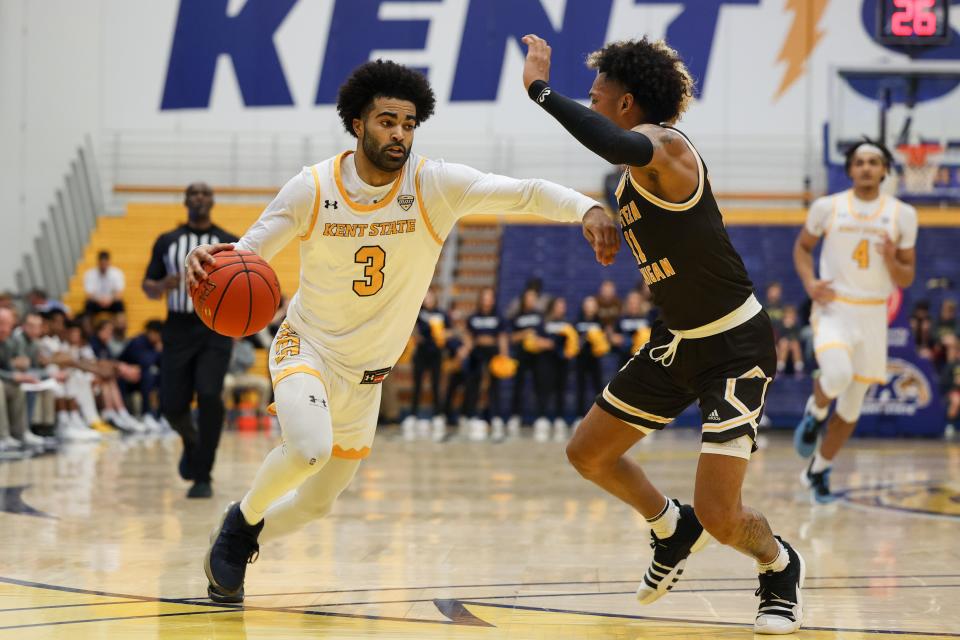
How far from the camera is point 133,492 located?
907 centimetres

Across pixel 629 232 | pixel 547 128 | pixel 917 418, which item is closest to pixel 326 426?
pixel 629 232

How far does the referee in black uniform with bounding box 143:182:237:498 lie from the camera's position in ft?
27.9

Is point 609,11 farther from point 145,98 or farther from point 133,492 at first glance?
point 133,492

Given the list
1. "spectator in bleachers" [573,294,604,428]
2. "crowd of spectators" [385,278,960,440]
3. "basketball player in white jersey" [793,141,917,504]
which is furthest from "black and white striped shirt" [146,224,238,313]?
"spectator in bleachers" [573,294,604,428]

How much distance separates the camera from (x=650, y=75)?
471 centimetres

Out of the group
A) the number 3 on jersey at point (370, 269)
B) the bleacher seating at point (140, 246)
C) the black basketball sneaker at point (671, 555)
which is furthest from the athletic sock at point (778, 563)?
the bleacher seating at point (140, 246)

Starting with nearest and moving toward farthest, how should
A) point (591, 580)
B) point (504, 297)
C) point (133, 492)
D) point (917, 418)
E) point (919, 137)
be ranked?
point (591, 580)
point (133, 492)
point (917, 418)
point (919, 137)
point (504, 297)

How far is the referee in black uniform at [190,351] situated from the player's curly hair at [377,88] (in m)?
3.47

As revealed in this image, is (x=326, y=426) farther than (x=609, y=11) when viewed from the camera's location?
No

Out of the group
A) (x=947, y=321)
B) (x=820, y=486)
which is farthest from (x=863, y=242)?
(x=947, y=321)

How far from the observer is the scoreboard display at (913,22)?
12875 millimetres

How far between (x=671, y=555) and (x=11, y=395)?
919cm

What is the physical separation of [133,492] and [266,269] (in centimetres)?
476

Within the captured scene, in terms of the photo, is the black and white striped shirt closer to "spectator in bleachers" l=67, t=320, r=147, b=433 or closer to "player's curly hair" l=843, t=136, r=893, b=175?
"player's curly hair" l=843, t=136, r=893, b=175
